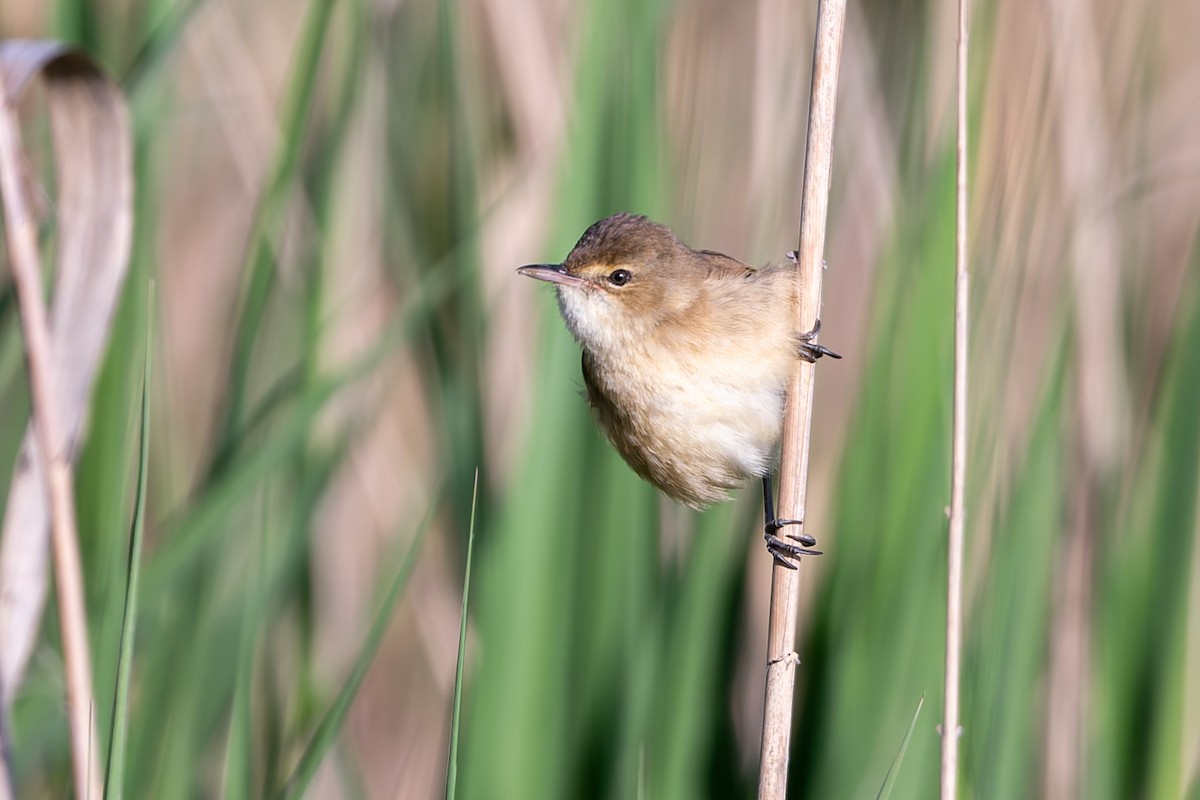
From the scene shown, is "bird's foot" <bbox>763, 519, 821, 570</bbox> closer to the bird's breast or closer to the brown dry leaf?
the bird's breast

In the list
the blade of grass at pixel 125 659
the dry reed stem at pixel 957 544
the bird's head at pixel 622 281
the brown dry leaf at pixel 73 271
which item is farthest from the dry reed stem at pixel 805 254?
the brown dry leaf at pixel 73 271

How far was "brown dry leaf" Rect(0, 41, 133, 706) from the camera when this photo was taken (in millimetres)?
1655

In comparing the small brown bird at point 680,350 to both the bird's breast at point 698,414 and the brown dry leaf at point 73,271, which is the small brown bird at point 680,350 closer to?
the bird's breast at point 698,414

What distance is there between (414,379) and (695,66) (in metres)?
1.14

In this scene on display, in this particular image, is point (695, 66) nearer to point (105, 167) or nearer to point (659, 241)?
point (659, 241)

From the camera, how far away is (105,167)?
1737mm

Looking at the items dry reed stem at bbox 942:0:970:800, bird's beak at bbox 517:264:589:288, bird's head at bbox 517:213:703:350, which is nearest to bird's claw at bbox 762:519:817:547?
dry reed stem at bbox 942:0:970:800

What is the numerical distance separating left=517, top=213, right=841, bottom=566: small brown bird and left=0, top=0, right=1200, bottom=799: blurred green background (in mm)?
90

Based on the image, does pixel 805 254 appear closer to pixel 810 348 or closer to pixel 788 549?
pixel 810 348

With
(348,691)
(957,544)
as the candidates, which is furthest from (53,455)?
(957,544)

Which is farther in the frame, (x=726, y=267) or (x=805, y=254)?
(x=726, y=267)

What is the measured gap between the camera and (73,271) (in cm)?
171

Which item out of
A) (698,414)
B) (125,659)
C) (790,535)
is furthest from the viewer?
(698,414)

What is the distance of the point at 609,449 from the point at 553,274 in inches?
13.7
